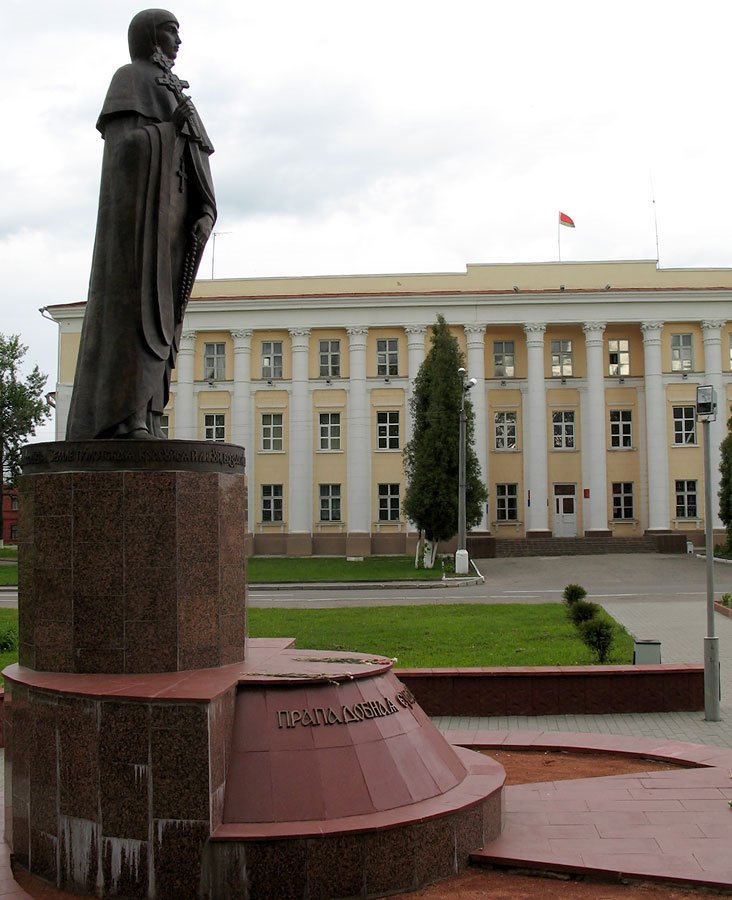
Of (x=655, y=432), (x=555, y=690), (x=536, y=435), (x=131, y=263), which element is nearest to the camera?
(x=131, y=263)

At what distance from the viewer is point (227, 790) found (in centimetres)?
602

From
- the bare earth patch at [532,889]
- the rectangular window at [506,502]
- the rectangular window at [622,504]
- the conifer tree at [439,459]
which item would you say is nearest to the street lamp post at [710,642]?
the bare earth patch at [532,889]

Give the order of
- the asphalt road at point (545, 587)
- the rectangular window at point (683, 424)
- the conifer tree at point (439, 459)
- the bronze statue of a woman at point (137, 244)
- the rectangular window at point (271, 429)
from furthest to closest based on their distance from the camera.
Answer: the rectangular window at point (271, 429) < the rectangular window at point (683, 424) < the conifer tree at point (439, 459) < the asphalt road at point (545, 587) < the bronze statue of a woman at point (137, 244)

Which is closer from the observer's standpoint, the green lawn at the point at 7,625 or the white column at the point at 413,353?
the green lawn at the point at 7,625

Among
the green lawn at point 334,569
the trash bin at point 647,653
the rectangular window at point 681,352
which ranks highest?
the rectangular window at point 681,352

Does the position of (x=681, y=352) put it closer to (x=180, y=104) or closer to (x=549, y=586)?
(x=549, y=586)

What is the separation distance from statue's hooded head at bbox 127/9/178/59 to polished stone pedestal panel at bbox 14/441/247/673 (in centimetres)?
324

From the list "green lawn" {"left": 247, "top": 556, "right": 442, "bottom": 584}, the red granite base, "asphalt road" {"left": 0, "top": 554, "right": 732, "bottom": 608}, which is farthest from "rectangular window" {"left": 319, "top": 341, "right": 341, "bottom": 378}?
the red granite base

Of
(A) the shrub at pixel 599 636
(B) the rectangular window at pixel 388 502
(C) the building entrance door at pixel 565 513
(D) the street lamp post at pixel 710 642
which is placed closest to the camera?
(D) the street lamp post at pixel 710 642

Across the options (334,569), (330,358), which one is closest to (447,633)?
(334,569)

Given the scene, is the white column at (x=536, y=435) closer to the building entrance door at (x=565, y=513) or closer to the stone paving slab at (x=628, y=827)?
the building entrance door at (x=565, y=513)

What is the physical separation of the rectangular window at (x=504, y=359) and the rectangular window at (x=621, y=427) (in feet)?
17.4

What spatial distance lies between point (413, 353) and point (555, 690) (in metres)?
36.8

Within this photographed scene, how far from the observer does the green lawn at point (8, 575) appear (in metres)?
33.8
